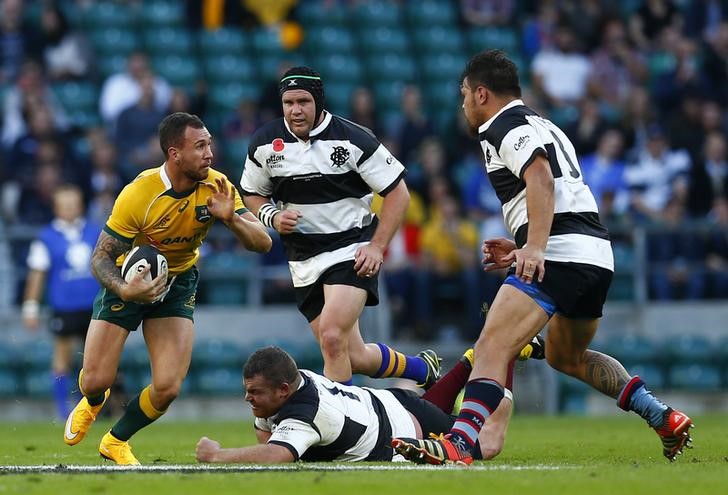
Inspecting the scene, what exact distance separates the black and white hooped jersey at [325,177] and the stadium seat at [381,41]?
11.8m

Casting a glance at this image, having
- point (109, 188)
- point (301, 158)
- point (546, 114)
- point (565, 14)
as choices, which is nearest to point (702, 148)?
point (546, 114)

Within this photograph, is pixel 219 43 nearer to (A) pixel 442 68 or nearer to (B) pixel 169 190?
(A) pixel 442 68

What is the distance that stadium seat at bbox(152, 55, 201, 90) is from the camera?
66.0ft

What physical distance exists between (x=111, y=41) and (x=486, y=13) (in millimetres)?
5932

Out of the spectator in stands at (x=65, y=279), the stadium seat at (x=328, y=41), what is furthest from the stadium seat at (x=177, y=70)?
the spectator in stands at (x=65, y=279)

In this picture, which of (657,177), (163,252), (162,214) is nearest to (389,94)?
(657,177)

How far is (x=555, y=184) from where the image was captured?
8.51 meters

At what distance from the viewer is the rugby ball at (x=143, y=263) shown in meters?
8.84

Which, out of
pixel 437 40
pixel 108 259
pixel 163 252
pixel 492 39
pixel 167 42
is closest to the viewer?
pixel 108 259

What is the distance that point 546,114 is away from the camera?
66.1ft

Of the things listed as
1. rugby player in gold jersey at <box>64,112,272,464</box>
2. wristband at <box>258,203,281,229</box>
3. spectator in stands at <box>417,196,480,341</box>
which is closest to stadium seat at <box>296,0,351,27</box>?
spectator in stands at <box>417,196,480,341</box>

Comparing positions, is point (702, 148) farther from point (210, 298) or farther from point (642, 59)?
point (210, 298)

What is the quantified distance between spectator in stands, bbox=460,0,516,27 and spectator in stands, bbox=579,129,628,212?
506 centimetres

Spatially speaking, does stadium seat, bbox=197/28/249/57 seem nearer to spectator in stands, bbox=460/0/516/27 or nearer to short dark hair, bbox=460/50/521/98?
spectator in stands, bbox=460/0/516/27
